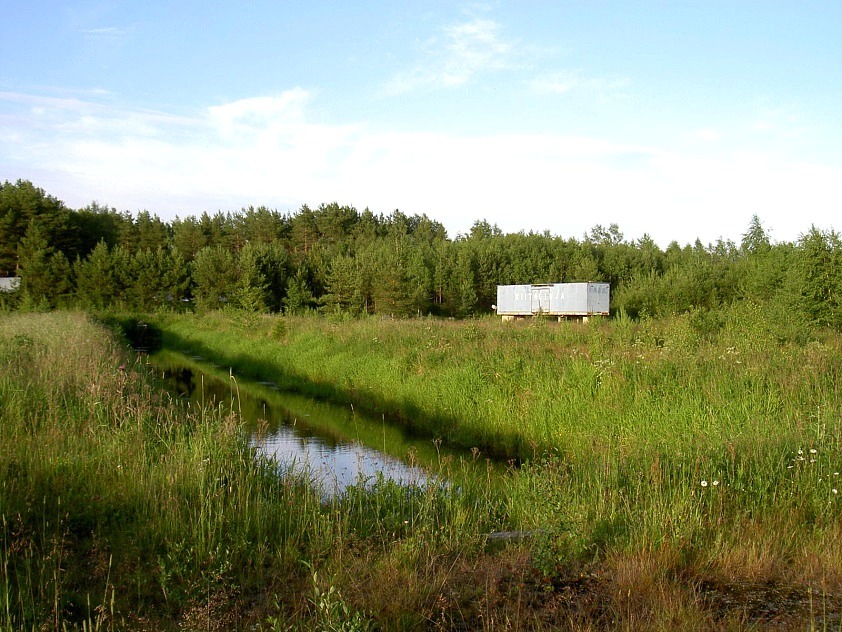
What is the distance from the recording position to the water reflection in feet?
32.6

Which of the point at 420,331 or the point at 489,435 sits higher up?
the point at 420,331

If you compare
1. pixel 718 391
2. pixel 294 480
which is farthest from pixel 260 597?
pixel 718 391

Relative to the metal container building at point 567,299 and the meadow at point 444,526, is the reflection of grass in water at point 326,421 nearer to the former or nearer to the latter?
the meadow at point 444,526

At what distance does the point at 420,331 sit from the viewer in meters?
21.5

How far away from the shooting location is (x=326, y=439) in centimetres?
1393

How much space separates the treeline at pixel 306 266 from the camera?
44.8 meters

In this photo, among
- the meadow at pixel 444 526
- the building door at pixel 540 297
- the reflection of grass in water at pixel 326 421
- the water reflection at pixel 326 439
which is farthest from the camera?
the building door at pixel 540 297

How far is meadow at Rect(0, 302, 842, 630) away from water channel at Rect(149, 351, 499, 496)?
1094 millimetres

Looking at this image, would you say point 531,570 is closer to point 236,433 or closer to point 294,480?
point 294,480

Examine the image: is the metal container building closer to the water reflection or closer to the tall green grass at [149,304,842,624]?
the tall green grass at [149,304,842,624]

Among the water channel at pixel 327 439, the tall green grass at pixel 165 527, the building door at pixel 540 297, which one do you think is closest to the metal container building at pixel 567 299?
the building door at pixel 540 297

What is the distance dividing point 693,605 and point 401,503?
297 cm

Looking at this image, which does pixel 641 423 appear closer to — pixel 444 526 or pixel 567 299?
pixel 444 526

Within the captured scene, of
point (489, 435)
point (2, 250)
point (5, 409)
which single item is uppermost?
point (2, 250)
